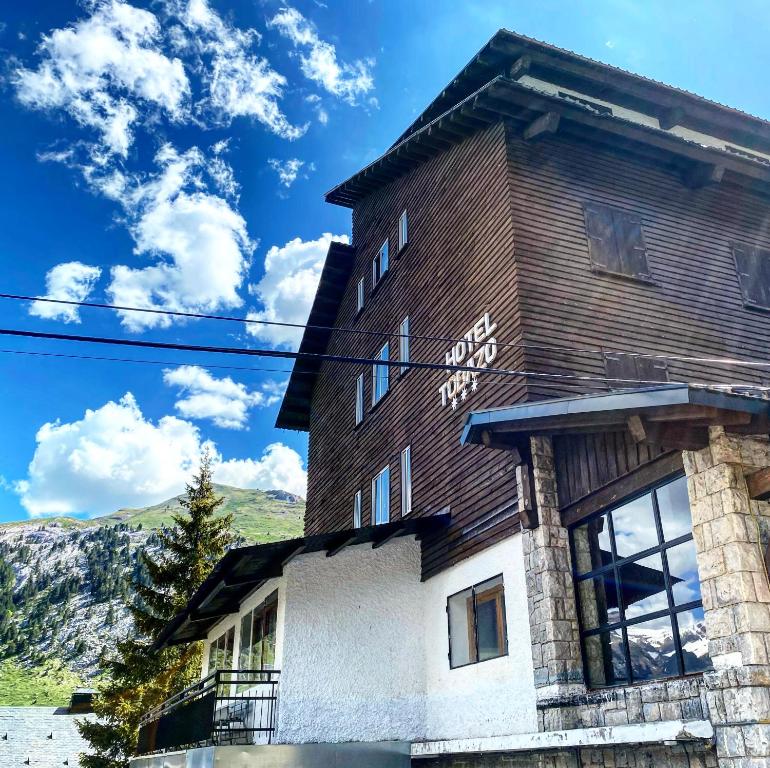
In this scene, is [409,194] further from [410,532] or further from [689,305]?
[410,532]

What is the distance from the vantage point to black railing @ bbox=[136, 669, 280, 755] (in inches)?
488

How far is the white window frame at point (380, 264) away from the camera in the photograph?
1991 centimetres

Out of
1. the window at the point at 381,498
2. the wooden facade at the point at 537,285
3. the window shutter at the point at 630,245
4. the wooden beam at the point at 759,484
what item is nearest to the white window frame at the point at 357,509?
the wooden facade at the point at 537,285

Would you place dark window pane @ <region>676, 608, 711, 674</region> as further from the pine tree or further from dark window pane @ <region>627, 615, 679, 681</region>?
the pine tree

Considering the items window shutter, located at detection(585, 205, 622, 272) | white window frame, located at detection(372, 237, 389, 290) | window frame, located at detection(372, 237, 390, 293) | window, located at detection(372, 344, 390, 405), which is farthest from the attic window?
white window frame, located at detection(372, 237, 389, 290)

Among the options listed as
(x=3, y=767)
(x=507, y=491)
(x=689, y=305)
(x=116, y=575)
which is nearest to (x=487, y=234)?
(x=689, y=305)

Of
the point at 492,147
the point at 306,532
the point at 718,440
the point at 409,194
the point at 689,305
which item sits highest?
the point at 409,194

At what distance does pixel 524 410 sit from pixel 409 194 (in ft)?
35.8

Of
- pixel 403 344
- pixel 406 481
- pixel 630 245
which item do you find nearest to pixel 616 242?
pixel 630 245

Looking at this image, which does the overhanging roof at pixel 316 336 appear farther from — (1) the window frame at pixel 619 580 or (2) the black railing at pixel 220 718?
(1) the window frame at pixel 619 580

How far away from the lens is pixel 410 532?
1419 cm

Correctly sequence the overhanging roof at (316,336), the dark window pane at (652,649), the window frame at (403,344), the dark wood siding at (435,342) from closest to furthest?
1. the dark window pane at (652,649)
2. the dark wood siding at (435,342)
3. the window frame at (403,344)
4. the overhanging roof at (316,336)

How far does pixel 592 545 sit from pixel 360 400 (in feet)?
35.0

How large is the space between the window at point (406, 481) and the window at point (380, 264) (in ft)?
18.1
